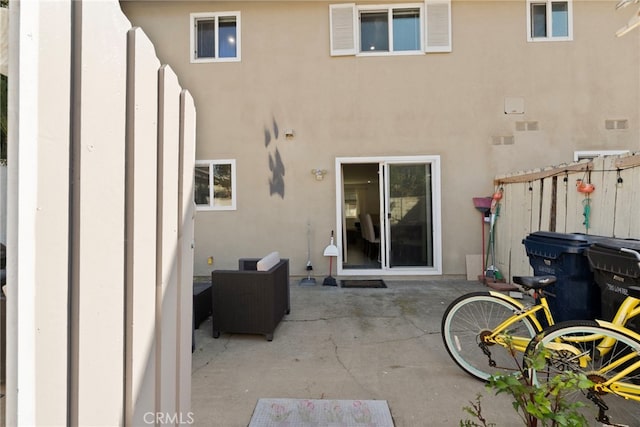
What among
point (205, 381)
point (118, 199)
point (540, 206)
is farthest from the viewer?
point (540, 206)

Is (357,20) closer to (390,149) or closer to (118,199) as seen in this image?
(390,149)

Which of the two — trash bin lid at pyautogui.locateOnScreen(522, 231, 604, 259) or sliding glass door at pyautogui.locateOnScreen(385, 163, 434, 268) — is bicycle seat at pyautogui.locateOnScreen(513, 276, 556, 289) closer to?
trash bin lid at pyautogui.locateOnScreen(522, 231, 604, 259)

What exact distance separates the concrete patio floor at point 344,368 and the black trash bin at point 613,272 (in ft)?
3.18

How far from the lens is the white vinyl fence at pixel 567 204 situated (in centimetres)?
310

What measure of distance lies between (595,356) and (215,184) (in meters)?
5.62

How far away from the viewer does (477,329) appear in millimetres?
2984

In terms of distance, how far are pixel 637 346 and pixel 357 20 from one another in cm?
592

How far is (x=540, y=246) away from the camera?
109 inches

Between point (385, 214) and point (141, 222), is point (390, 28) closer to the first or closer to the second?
point (385, 214)

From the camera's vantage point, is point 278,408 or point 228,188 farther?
point 228,188

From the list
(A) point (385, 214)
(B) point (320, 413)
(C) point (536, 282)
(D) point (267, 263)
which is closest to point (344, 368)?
(B) point (320, 413)

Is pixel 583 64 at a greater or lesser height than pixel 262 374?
greater

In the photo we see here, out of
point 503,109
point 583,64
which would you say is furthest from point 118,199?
point 583,64

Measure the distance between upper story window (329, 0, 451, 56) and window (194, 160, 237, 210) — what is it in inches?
117
